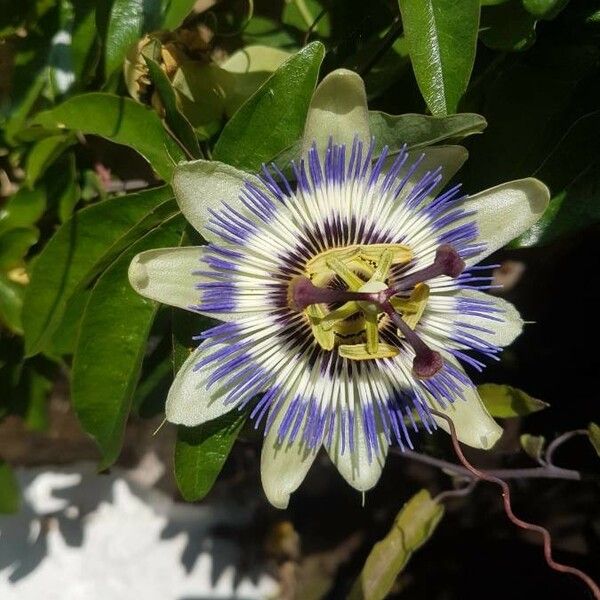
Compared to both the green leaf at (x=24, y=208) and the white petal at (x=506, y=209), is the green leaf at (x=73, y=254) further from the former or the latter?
the white petal at (x=506, y=209)

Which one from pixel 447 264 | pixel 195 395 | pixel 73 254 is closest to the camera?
pixel 447 264

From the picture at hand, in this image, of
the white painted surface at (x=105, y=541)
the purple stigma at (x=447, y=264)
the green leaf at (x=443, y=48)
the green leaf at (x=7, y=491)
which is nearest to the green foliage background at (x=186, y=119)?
the green leaf at (x=443, y=48)

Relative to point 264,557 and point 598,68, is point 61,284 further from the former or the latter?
point 264,557

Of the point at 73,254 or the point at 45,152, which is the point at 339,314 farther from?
the point at 45,152

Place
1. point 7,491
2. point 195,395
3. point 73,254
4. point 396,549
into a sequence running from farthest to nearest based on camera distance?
point 7,491, point 396,549, point 73,254, point 195,395

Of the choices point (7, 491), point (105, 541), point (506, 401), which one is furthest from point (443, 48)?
point (105, 541)

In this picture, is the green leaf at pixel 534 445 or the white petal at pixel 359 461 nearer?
the white petal at pixel 359 461
